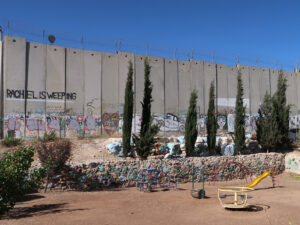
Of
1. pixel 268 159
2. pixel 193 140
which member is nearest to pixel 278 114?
pixel 268 159

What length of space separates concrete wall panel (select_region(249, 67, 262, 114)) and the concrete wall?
241cm

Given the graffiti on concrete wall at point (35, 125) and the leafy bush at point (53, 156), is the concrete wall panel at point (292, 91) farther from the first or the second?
the leafy bush at point (53, 156)

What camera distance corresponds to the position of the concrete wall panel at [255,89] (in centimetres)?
3155

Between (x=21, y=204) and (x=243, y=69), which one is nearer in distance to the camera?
(x=21, y=204)

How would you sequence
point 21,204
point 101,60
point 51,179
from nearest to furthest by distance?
1. point 21,204
2. point 51,179
3. point 101,60

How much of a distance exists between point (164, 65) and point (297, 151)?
525 inches

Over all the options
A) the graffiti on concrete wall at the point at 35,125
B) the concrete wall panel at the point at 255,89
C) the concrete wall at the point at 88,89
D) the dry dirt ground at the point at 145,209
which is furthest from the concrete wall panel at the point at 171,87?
the dry dirt ground at the point at 145,209

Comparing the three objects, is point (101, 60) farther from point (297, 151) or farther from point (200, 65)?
point (297, 151)

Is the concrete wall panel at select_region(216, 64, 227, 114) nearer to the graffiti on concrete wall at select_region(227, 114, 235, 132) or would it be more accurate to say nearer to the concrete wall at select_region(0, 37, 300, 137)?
the concrete wall at select_region(0, 37, 300, 137)

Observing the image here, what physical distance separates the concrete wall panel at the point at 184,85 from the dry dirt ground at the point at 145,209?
586 inches

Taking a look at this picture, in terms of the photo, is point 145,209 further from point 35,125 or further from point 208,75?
point 208,75

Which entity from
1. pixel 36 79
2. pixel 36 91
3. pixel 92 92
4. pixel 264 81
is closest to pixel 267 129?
pixel 264 81

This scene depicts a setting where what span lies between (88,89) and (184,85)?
9.21 metres

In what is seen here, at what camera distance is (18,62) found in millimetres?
20969
